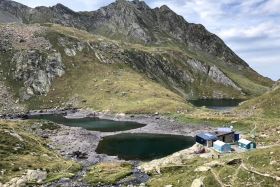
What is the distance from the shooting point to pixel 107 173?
94.9m

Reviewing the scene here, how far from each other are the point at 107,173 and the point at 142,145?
149 ft

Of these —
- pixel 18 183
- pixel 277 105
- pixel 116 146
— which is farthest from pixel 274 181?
pixel 277 105

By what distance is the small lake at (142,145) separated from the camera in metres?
123

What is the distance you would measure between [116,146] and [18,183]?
55163mm

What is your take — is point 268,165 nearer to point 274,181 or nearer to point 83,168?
point 274,181

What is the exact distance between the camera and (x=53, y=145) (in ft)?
440

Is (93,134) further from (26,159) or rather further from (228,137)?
(26,159)

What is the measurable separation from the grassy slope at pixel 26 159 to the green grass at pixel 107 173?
4.91 m

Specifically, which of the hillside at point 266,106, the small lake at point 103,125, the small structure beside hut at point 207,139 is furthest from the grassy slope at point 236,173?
the hillside at point 266,106

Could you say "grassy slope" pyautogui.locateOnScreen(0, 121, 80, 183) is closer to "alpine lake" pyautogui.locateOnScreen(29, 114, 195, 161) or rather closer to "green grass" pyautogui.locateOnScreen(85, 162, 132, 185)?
"green grass" pyautogui.locateOnScreen(85, 162, 132, 185)

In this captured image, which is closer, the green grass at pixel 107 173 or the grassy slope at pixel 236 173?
the grassy slope at pixel 236 173

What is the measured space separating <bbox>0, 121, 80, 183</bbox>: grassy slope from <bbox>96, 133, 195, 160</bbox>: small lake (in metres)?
20.1

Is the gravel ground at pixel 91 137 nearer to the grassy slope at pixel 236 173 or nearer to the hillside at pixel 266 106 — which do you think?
the grassy slope at pixel 236 173

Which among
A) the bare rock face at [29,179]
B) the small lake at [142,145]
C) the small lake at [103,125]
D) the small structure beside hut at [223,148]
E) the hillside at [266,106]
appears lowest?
the bare rock face at [29,179]
